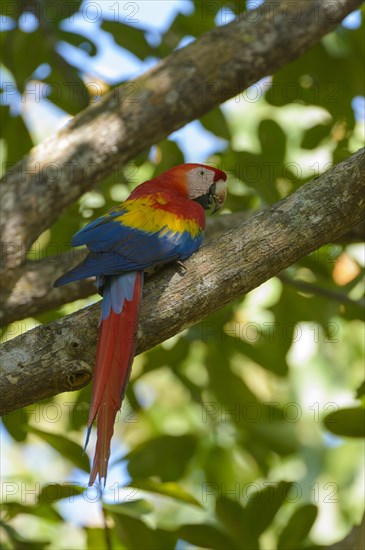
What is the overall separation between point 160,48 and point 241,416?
1864 millimetres

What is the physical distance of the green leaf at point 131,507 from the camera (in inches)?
108

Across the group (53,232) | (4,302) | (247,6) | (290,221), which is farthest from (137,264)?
(247,6)

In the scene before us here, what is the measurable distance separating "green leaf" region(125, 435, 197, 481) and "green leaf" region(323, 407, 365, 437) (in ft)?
1.91

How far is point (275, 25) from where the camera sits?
3.58 meters

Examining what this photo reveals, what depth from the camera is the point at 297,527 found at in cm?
286

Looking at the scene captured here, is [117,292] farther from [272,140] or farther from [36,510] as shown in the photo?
[272,140]

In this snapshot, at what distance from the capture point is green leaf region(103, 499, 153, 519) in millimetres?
2738

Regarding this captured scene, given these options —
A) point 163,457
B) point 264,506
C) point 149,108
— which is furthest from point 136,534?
point 149,108

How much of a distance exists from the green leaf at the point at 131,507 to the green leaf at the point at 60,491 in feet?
0.41

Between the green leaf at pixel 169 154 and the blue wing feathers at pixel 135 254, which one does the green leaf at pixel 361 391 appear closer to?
the blue wing feathers at pixel 135 254

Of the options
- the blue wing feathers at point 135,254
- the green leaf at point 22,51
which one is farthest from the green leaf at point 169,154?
the blue wing feathers at point 135,254

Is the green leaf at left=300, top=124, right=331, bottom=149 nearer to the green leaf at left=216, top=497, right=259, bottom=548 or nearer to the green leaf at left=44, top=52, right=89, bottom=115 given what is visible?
the green leaf at left=44, top=52, right=89, bottom=115

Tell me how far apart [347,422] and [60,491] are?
1.07 m

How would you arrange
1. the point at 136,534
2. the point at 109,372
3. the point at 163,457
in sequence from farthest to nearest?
the point at 163,457, the point at 136,534, the point at 109,372
